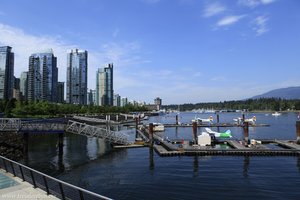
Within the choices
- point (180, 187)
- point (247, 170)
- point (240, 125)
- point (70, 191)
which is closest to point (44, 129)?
point (180, 187)

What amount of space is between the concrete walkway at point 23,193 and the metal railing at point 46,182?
11.6 inches

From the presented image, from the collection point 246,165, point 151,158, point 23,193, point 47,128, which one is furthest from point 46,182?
point 47,128

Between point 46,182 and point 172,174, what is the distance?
26037mm

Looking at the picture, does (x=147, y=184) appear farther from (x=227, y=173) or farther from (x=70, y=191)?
(x=70, y=191)

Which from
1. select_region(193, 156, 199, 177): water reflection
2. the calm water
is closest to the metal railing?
the calm water

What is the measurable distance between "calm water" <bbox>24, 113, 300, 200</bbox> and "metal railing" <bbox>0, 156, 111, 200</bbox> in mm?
12275

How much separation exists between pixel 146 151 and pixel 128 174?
19.7 meters

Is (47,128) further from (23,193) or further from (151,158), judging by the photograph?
(23,193)

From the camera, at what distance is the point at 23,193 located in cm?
1709

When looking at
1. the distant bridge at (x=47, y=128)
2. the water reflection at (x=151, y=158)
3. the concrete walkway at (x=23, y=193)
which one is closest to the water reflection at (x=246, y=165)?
the water reflection at (x=151, y=158)

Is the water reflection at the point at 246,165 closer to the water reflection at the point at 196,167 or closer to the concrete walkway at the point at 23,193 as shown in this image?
the water reflection at the point at 196,167

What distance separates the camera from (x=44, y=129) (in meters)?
56.2

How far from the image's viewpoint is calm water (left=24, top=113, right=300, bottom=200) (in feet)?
106

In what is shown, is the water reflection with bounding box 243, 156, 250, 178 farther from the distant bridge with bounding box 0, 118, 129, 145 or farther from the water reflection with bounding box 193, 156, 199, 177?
the distant bridge with bounding box 0, 118, 129, 145
